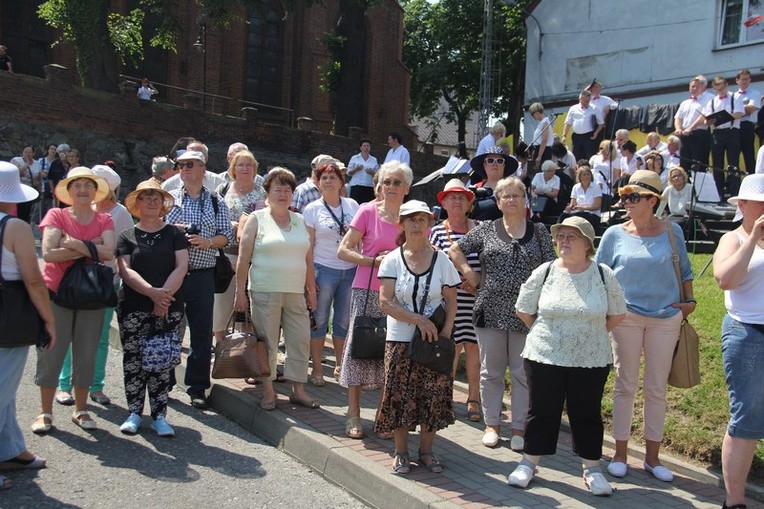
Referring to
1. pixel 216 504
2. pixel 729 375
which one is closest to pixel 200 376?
pixel 216 504

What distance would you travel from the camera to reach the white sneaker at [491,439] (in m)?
6.40

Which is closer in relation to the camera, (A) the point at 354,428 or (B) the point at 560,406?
(B) the point at 560,406

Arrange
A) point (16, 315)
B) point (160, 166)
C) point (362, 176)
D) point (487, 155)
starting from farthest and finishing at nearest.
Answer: point (362, 176)
point (160, 166)
point (487, 155)
point (16, 315)

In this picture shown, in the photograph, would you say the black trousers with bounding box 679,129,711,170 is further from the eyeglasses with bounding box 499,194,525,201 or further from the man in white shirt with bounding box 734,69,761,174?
the eyeglasses with bounding box 499,194,525,201

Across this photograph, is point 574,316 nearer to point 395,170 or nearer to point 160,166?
point 395,170

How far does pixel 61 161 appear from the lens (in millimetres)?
19391

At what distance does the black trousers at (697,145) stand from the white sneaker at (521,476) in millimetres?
11856

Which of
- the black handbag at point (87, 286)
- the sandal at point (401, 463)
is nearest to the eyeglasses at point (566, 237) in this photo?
the sandal at point (401, 463)

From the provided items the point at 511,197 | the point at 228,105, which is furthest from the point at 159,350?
the point at 228,105

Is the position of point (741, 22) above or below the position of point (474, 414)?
above

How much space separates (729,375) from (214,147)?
23314 millimetres

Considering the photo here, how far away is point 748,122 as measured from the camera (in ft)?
52.3

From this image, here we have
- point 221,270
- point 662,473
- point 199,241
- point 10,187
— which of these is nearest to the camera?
point 10,187

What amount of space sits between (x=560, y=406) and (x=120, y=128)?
71.1 feet
